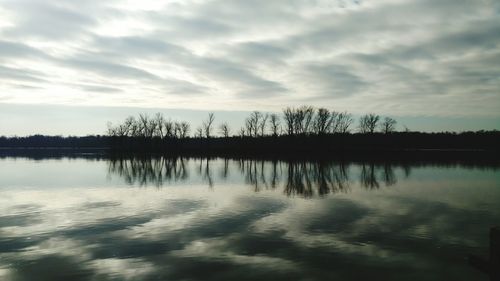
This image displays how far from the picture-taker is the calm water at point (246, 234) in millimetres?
10219

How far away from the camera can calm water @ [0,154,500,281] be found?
10.2m

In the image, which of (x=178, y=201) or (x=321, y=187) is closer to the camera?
(x=178, y=201)

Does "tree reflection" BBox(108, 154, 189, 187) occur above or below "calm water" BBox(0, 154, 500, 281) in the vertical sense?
above

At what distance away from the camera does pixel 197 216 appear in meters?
17.5

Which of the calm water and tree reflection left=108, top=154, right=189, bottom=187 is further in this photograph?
tree reflection left=108, top=154, right=189, bottom=187

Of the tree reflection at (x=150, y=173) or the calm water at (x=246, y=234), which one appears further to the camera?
the tree reflection at (x=150, y=173)

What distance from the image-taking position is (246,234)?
1403 centimetres

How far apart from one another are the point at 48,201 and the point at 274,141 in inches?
4189

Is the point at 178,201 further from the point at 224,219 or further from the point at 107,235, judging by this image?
the point at 107,235

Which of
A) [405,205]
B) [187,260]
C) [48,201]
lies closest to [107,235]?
[187,260]

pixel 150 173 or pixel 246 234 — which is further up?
pixel 150 173

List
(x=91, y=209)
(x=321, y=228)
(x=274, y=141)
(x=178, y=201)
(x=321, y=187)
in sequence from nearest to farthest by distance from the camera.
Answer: (x=321, y=228) → (x=91, y=209) → (x=178, y=201) → (x=321, y=187) → (x=274, y=141)

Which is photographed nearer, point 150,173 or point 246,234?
point 246,234

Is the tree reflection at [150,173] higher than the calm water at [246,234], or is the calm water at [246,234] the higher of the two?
the tree reflection at [150,173]
